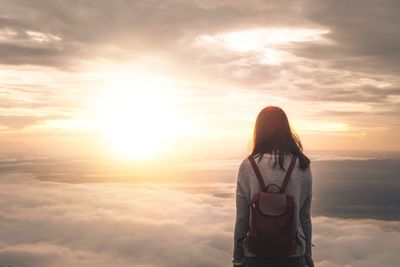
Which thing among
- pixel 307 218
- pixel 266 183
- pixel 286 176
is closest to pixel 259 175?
pixel 266 183

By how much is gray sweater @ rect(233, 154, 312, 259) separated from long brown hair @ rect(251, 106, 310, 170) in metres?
0.10

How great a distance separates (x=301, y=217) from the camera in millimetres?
5977

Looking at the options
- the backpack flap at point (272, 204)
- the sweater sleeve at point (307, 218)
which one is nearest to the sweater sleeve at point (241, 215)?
the backpack flap at point (272, 204)

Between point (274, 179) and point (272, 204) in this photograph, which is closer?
point (272, 204)

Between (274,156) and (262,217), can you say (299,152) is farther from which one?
(262,217)

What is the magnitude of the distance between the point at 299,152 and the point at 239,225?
1313mm

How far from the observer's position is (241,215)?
5.73 m

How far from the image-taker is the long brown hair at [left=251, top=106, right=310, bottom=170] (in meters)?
5.77

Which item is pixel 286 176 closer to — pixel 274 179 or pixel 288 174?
pixel 288 174

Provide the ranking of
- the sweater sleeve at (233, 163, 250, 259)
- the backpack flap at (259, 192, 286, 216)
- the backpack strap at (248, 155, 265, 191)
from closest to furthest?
the backpack flap at (259, 192, 286, 216)
the backpack strap at (248, 155, 265, 191)
the sweater sleeve at (233, 163, 250, 259)

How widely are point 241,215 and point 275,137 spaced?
47.1 inches

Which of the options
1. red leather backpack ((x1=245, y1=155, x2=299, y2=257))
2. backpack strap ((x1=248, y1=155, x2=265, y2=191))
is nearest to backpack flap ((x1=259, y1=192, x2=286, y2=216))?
red leather backpack ((x1=245, y1=155, x2=299, y2=257))

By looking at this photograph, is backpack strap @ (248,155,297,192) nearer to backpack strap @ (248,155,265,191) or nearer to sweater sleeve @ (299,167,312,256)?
backpack strap @ (248,155,265,191)

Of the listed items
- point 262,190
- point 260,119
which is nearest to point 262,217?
point 262,190
